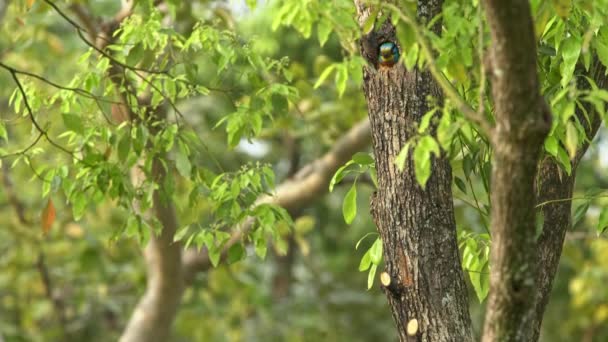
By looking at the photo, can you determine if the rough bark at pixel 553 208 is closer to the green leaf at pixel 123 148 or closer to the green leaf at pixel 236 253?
the green leaf at pixel 236 253

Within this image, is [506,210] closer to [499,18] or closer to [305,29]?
[499,18]

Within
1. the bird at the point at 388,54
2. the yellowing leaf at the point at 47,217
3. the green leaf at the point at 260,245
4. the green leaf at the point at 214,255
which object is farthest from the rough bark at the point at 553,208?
the yellowing leaf at the point at 47,217

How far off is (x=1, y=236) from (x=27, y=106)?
18.6 feet

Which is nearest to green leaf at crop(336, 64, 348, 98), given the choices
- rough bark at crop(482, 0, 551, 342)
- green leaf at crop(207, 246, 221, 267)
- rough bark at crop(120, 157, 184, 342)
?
rough bark at crop(482, 0, 551, 342)

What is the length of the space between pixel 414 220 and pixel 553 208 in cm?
71

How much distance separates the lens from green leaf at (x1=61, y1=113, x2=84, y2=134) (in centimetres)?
338

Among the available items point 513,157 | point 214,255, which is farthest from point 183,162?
point 513,157

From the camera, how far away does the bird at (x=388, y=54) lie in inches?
122

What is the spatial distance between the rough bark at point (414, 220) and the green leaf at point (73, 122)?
978 millimetres

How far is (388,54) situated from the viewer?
311 centimetres

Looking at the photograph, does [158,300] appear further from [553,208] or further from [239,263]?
[553,208]

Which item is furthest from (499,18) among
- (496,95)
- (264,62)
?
(264,62)

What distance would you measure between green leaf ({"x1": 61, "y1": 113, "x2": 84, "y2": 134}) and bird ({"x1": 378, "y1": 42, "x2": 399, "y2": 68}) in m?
1.02

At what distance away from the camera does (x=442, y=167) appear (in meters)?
3.12
